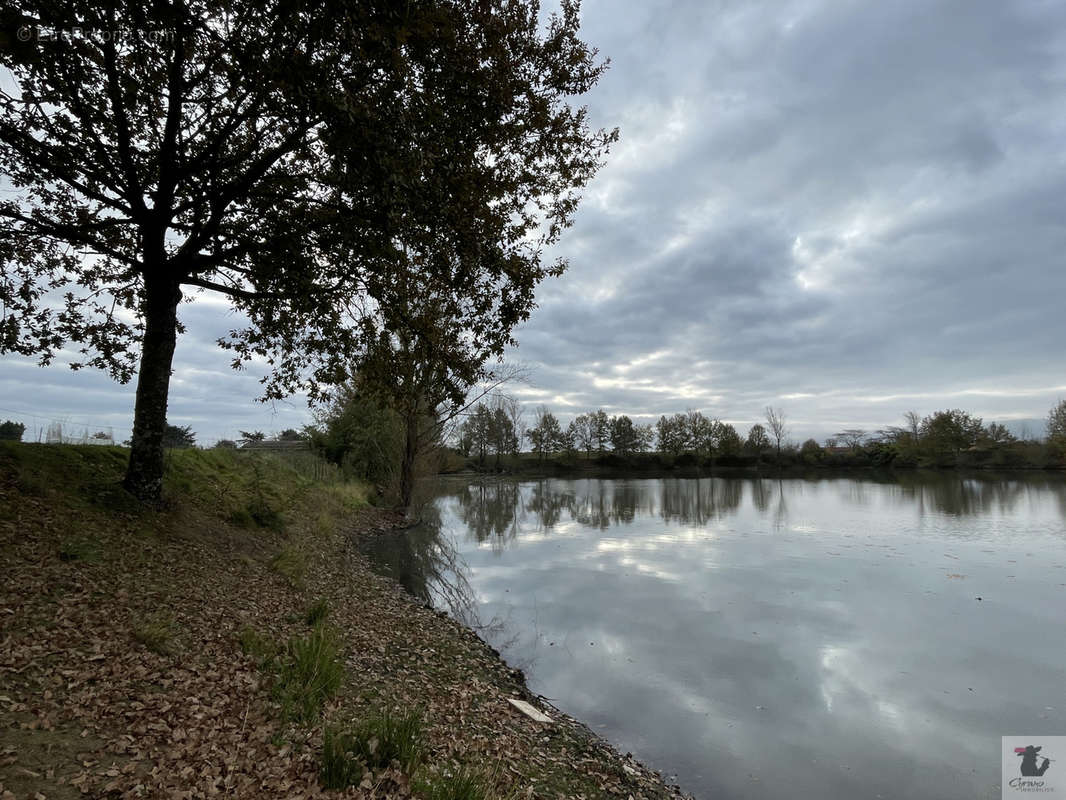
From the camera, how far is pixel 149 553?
807cm

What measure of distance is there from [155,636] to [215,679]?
86 centimetres

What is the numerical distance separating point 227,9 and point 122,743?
21.1 ft

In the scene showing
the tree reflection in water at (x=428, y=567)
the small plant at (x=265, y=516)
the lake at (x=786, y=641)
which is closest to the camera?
the lake at (x=786, y=641)

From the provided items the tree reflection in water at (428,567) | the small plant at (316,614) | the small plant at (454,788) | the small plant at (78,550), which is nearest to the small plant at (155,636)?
the small plant at (78,550)

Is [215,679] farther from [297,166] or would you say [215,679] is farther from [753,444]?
[753,444]

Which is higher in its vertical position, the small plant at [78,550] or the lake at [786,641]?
the small plant at [78,550]

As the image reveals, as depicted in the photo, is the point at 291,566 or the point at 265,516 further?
the point at 265,516

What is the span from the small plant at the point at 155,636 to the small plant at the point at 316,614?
2.31 m

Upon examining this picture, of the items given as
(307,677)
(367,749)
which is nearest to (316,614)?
(307,677)

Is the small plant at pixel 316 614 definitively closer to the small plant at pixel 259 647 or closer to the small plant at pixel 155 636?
the small plant at pixel 259 647

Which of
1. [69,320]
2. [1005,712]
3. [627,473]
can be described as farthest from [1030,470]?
[69,320]

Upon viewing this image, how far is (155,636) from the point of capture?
5.48 meters

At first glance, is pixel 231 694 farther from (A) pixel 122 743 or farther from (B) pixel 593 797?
(B) pixel 593 797

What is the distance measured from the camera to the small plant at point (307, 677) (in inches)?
196
